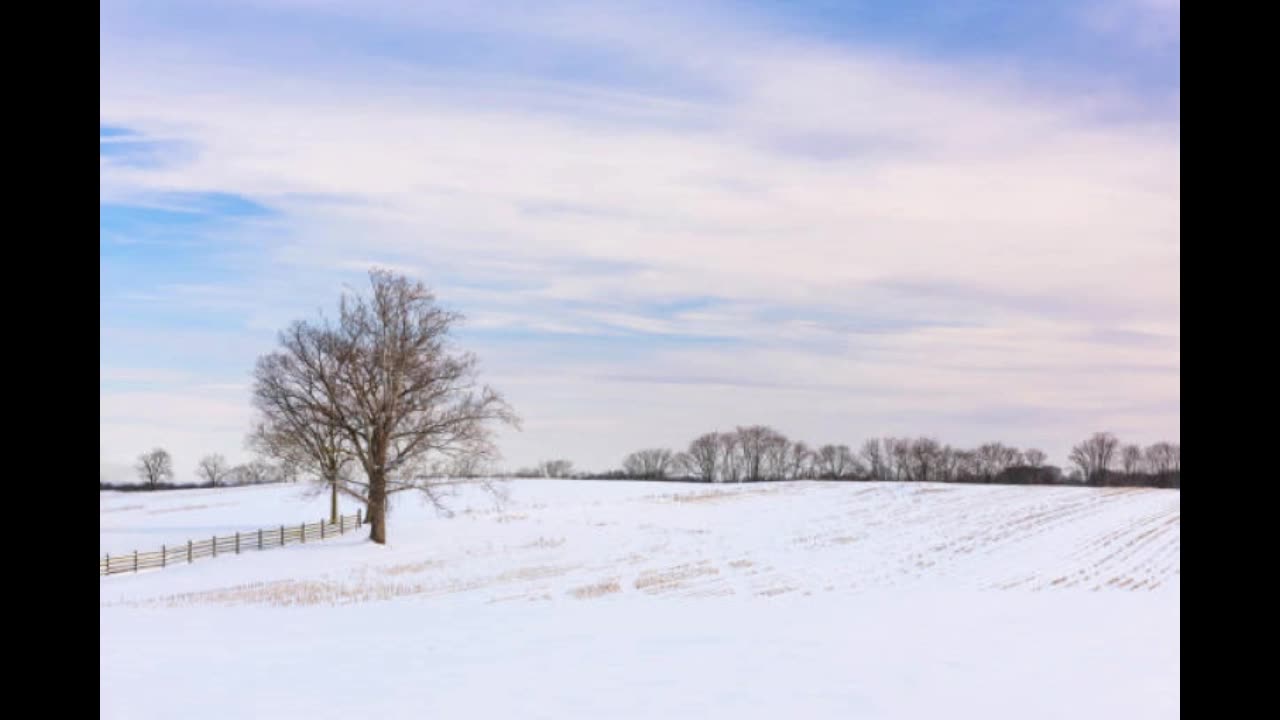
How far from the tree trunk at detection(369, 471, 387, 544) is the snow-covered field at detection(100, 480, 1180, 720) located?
87cm

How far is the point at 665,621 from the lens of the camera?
65.7 feet

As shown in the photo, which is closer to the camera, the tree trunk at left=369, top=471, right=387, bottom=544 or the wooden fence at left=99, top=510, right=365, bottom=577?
the wooden fence at left=99, top=510, right=365, bottom=577

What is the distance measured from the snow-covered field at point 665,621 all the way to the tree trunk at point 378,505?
2.85 ft

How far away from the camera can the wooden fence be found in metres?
37.1

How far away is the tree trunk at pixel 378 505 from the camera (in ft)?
134

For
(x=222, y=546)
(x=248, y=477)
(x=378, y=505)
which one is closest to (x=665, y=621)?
(x=378, y=505)

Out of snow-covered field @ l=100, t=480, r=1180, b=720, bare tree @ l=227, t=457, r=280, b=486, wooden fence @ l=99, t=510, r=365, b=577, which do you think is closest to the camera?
snow-covered field @ l=100, t=480, r=1180, b=720

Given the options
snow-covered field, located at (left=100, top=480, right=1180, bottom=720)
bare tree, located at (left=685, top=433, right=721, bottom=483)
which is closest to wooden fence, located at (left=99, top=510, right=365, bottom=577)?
snow-covered field, located at (left=100, top=480, right=1180, bottom=720)

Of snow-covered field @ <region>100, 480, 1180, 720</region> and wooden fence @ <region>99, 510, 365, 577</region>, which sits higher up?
snow-covered field @ <region>100, 480, 1180, 720</region>

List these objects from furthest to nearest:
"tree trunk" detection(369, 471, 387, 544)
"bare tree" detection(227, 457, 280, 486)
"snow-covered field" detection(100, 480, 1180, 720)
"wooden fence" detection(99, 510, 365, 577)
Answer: "bare tree" detection(227, 457, 280, 486) < "tree trunk" detection(369, 471, 387, 544) < "wooden fence" detection(99, 510, 365, 577) < "snow-covered field" detection(100, 480, 1180, 720)

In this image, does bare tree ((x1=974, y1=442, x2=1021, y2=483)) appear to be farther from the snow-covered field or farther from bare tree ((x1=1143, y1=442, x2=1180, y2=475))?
the snow-covered field

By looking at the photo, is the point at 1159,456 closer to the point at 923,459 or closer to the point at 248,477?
the point at 923,459

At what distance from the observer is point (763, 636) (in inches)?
707
